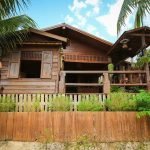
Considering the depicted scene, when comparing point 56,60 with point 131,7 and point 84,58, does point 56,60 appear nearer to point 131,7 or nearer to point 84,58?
point 84,58

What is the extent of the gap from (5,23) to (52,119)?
4.52 meters

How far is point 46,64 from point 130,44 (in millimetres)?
4940

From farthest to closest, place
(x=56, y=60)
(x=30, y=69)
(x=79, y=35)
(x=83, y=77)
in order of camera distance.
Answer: (x=83, y=77)
(x=30, y=69)
(x=79, y=35)
(x=56, y=60)

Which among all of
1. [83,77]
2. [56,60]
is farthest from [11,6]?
[83,77]

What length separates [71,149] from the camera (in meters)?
8.59

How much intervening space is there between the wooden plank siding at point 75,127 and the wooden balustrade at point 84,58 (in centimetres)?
698

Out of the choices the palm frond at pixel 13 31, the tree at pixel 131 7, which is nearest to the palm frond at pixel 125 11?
the tree at pixel 131 7

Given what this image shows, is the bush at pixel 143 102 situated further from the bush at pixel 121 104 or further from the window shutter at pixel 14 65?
the window shutter at pixel 14 65

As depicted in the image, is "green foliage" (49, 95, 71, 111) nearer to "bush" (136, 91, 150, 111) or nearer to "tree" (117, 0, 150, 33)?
"bush" (136, 91, 150, 111)

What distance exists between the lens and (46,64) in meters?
12.9

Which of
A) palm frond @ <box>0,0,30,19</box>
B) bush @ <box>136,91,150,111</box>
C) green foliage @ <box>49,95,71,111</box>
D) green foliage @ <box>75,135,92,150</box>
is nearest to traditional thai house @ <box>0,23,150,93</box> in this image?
green foliage @ <box>49,95,71,111</box>

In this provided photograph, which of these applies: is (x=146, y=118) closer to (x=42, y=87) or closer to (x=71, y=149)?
(x=71, y=149)

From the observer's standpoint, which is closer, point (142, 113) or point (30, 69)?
point (142, 113)

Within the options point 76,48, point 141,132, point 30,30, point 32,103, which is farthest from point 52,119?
point 76,48
